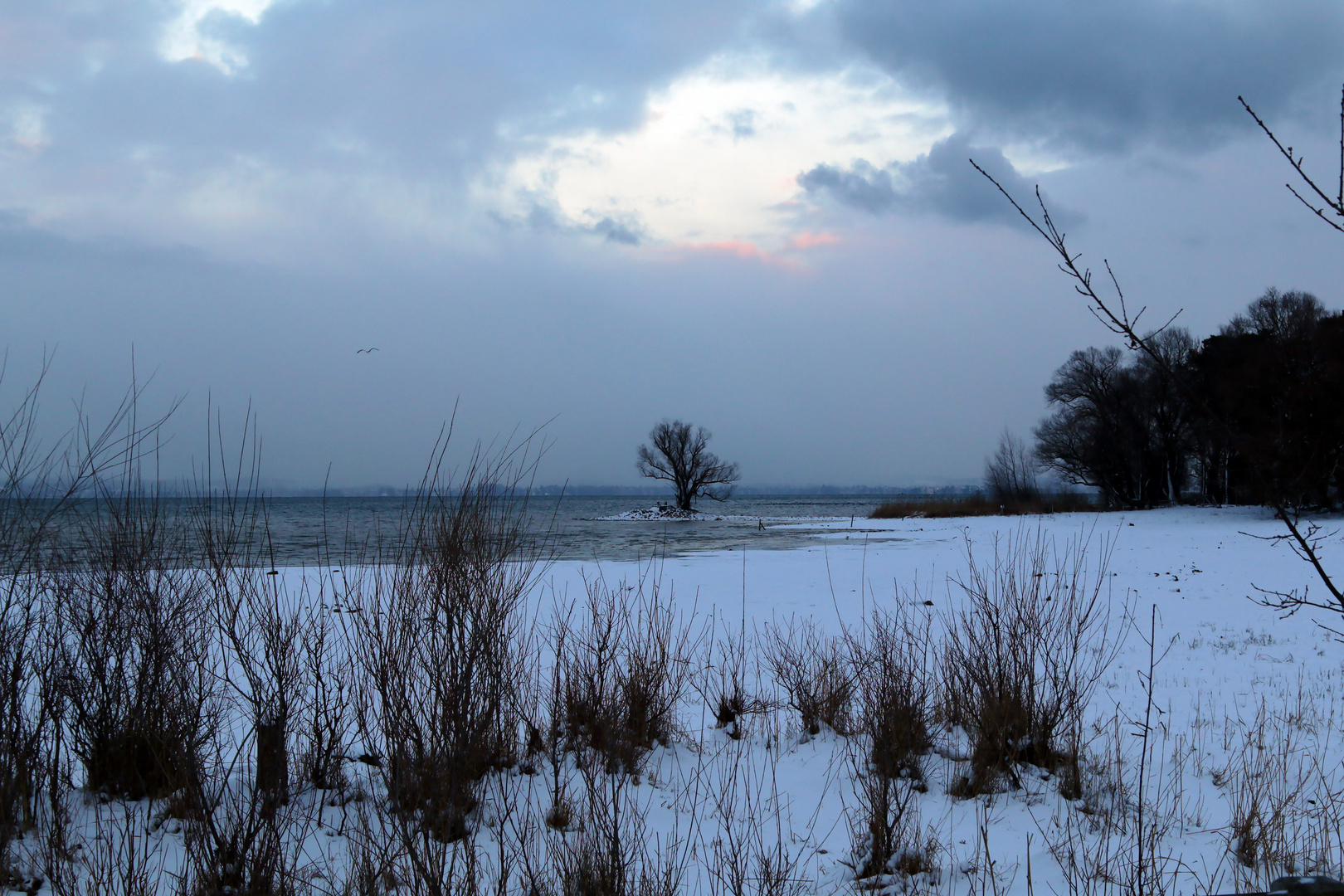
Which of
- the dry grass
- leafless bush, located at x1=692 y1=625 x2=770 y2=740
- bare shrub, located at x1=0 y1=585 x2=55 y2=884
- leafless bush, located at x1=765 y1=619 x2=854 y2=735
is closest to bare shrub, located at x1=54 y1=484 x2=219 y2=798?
bare shrub, located at x1=0 y1=585 x2=55 y2=884

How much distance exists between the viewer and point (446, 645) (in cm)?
378

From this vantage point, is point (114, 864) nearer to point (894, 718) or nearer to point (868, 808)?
point (868, 808)

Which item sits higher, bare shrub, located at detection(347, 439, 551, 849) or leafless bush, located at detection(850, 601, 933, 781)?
bare shrub, located at detection(347, 439, 551, 849)

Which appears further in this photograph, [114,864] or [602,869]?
[114,864]

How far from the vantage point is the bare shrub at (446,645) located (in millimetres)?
3590

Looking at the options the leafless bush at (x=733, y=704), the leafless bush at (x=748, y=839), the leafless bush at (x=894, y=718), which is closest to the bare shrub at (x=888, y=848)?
the leafless bush at (x=748, y=839)

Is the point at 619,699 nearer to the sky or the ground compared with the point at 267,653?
nearer to the ground

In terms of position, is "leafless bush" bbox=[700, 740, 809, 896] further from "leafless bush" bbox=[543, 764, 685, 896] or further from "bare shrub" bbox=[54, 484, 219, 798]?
"bare shrub" bbox=[54, 484, 219, 798]

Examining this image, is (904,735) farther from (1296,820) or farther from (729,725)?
(1296,820)

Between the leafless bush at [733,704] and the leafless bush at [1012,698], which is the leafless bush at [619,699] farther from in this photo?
the leafless bush at [1012,698]

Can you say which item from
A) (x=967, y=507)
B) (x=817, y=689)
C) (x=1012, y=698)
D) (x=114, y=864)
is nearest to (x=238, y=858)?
(x=114, y=864)

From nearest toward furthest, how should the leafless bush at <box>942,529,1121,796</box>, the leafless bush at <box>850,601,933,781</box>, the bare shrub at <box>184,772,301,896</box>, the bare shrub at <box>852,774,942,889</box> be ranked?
the bare shrub at <box>184,772,301,896</box>
the bare shrub at <box>852,774,942,889</box>
the leafless bush at <box>850,601,933,781</box>
the leafless bush at <box>942,529,1121,796</box>

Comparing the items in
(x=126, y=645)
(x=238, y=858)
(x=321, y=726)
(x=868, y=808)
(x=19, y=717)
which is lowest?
(x=868, y=808)

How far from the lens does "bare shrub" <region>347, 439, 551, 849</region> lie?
3.59 m
